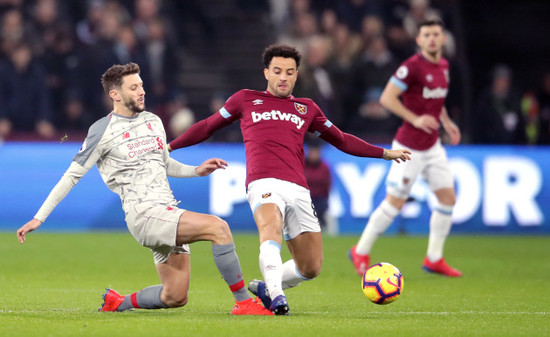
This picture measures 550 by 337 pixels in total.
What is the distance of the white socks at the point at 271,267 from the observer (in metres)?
6.61

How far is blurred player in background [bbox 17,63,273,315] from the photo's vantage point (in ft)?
21.5

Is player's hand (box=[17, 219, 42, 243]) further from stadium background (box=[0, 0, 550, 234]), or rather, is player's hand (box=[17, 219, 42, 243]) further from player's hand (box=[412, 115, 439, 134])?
stadium background (box=[0, 0, 550, 234])

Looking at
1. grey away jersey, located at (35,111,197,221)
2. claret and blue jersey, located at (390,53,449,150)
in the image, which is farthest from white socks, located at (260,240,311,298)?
claret and blue jersey, located at (390,53,449,150)

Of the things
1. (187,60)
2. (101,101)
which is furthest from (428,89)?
(187,60)

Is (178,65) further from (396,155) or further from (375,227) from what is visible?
(396,155)

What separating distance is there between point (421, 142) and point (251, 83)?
8387 millimetres

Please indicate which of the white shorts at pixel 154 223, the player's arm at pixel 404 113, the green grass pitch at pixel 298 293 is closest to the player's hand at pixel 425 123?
the player's arm at pixel 404 113

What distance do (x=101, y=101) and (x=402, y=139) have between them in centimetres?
770

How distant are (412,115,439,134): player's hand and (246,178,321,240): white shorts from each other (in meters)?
2.88

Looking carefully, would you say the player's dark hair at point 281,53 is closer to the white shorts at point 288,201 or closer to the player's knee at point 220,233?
the white shorts at point 288,201

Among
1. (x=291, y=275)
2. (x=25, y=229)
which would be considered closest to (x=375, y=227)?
(x=291, y=275)

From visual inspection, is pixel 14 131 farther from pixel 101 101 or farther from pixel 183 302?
pixel 183 302

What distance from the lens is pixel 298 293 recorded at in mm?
8602

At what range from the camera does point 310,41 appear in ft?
54.6
